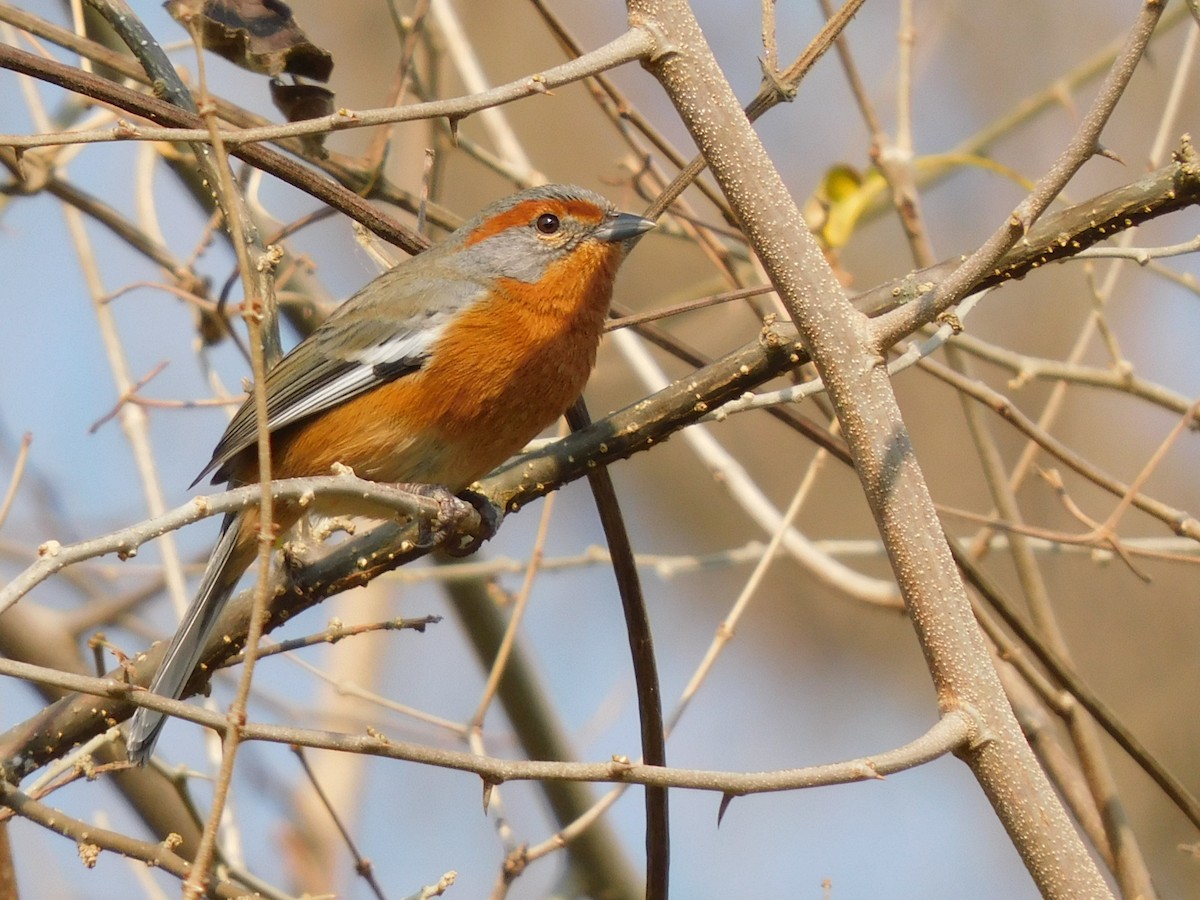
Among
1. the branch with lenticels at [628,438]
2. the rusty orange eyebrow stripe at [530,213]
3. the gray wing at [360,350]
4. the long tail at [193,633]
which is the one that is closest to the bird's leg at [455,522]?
the branch with lenticels at [628,438]

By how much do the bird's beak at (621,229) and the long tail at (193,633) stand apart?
1636mm

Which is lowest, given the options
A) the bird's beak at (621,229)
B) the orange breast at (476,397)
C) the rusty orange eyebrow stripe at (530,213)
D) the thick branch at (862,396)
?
the thick branch at (862,396)

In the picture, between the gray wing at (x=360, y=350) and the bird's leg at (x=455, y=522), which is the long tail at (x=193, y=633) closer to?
the gray wing at (x=360, y=350)

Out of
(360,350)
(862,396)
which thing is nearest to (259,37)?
(360,350)

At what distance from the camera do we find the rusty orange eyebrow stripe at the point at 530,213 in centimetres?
479

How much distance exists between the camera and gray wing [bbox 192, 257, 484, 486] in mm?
4469

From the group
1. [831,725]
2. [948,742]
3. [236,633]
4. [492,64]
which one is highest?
[492,64]

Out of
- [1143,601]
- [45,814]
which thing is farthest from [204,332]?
[1143,601]

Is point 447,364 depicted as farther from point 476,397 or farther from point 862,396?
point 862,396

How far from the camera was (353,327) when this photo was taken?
4.72m

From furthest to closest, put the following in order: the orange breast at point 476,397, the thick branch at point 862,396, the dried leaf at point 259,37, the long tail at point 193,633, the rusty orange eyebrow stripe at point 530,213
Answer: the rusty orange eyebrow stripe at point 530,213 < the orange breast at point 476,397 < the dried leaf at point 259,37 < the long tail at point 193,633 < the thick branch at point 862,396

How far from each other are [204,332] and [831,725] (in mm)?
7414

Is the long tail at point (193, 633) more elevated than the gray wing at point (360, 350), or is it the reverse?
the gray wing at point (360, 350)

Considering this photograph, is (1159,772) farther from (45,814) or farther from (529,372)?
(45,814)
